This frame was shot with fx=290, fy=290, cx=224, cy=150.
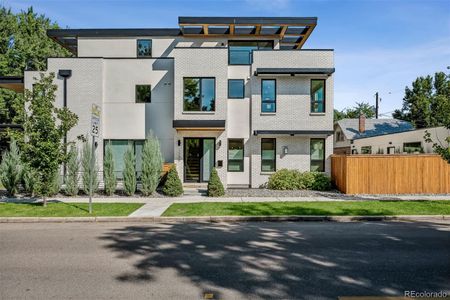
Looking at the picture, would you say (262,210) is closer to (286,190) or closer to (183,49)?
(286,190)

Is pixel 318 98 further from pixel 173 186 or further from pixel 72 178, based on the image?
pixel 72 178

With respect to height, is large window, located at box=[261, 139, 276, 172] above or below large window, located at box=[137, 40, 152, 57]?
below

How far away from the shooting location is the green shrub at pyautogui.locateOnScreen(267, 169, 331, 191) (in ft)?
52.4

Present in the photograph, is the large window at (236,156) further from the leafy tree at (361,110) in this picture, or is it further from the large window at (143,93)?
the leafy tree at (361,110)

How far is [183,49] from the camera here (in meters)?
16.4

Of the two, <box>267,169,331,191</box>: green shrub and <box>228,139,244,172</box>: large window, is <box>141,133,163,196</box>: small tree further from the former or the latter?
<box>267,169,331,191</box>: green shrub

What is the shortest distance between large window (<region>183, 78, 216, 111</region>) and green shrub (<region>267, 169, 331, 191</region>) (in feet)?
17.6

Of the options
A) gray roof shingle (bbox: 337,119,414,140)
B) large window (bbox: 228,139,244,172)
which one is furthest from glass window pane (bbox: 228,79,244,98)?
gray roof shingle (bbox: 337,119,414,140)

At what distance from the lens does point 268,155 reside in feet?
57.0

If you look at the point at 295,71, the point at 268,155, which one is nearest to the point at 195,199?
the point at 268,155

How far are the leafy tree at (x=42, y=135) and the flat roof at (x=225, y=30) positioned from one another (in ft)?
29.9

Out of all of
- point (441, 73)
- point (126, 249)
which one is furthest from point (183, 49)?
point (441, 73)

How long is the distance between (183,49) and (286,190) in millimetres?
9789

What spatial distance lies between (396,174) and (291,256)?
37.7 feet
